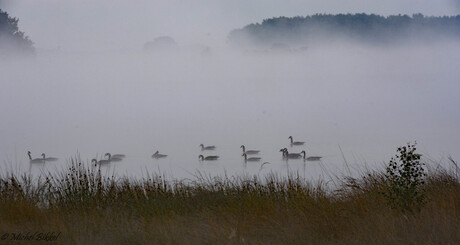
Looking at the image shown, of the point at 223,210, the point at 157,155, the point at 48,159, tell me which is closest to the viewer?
the point at 223,210

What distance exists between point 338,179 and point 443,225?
3.50 metres

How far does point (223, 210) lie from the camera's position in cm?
951

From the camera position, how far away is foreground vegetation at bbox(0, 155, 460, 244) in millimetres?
7586

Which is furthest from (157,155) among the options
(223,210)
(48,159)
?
(223,210)

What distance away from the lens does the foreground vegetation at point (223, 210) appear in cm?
759

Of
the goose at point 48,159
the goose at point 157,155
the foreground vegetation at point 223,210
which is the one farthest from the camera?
the goose at point 157,155

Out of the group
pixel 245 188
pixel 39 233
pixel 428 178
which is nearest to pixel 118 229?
pixel 39 233

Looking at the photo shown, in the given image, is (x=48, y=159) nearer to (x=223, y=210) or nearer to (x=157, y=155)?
(x=157, y=155)

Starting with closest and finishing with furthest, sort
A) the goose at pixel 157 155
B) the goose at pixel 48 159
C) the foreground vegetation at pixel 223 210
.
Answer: the foreground vegetation at pixel 223 210
the goose at pixel 48 159
the goose at pixel 157 155

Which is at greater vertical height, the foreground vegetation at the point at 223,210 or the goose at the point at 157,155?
the goose at the point at 157,155

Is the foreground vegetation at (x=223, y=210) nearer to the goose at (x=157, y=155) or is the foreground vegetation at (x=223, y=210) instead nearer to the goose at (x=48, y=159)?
the goose at (x=48, y=159)

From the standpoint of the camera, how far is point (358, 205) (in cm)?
884

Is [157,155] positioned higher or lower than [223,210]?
higher

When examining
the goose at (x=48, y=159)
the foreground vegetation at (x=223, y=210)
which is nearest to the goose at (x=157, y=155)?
the goose at (x=48, y=159)
